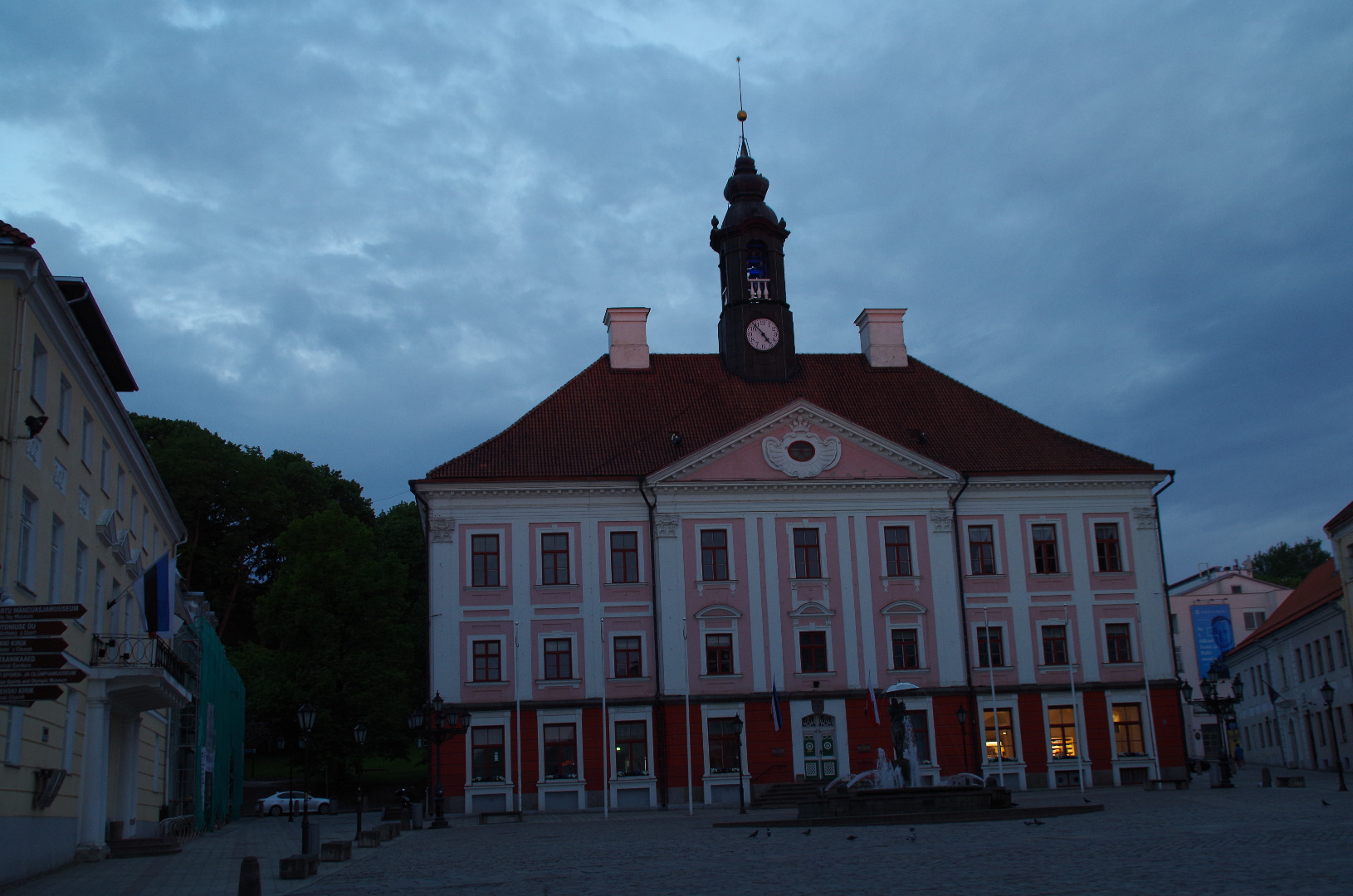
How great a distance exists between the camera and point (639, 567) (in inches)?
1624

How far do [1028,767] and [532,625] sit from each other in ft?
54.9

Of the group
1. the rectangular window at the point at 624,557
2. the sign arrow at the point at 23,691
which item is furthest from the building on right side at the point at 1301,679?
the sign arrow at the point at 23,691

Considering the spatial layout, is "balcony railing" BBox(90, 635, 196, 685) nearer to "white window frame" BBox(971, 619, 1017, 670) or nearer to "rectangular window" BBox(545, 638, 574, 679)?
"rectangular window" BBox(545, 638, 574, 679)

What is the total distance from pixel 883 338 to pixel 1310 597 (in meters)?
24.3

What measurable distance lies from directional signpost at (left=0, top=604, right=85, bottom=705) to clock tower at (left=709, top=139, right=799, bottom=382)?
35824 millimetres

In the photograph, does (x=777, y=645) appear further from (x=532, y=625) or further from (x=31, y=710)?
(x=31, y=710)

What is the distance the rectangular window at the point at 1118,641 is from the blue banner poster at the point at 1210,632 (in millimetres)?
39184

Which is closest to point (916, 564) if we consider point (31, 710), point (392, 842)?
point (392, 842)

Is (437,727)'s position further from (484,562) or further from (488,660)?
(484,562)

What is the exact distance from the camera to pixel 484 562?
4084 centimetres

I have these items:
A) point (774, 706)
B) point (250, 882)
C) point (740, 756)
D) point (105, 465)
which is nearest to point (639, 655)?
point (774, 706)

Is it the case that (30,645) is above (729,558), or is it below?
below

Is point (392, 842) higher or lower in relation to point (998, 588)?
lower

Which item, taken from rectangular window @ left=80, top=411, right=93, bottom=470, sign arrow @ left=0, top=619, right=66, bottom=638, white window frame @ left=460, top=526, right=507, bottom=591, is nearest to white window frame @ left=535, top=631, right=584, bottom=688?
white window frame @ left=460, top=526, right=507, bottom=591
